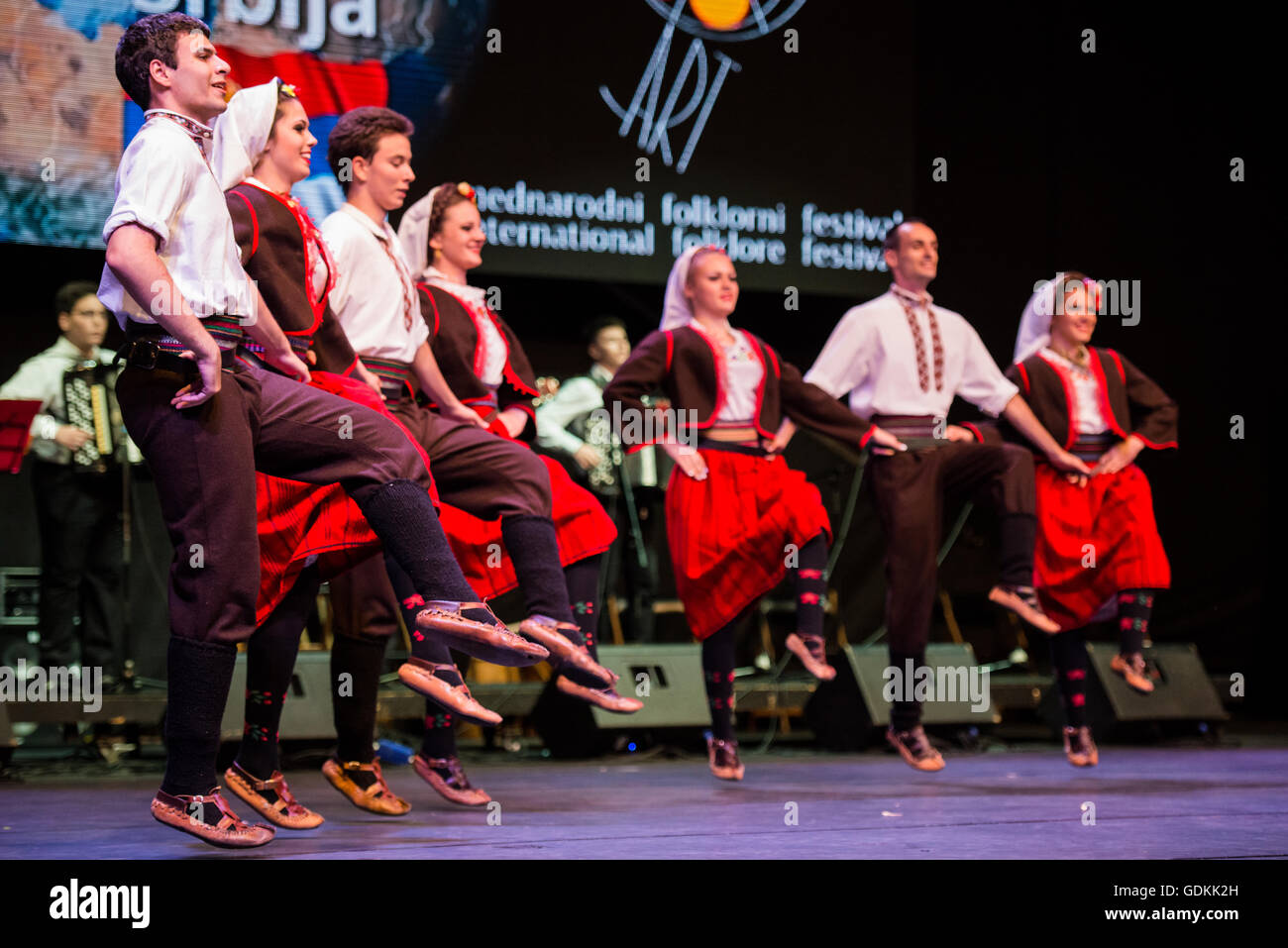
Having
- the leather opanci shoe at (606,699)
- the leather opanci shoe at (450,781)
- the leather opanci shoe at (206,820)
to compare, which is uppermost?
the leather opanci shoe at (606,699)

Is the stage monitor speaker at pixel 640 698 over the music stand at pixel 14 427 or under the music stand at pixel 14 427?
under

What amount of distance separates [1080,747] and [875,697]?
1.13 m

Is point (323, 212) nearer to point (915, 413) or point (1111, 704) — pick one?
point (915, 413)

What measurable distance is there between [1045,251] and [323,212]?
3.69 metres

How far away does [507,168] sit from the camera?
6.49m

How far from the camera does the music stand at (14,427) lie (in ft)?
13.2

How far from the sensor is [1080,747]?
5.42 meters

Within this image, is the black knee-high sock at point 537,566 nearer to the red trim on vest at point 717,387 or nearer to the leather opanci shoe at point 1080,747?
the red trim on vest at point 717,387

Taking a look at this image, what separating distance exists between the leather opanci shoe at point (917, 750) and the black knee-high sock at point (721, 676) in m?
0.61

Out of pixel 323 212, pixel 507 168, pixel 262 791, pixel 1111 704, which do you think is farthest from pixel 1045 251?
pixel 262 791

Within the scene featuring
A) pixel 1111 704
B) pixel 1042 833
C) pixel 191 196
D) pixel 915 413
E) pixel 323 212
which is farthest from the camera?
pixel 1111 704

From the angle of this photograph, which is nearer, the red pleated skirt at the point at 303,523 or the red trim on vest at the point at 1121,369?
the red pleated skirt at the point at 303,523

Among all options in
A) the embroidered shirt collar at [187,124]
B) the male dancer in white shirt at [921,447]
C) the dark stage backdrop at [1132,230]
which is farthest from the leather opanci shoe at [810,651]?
the dark stage backdrop at [1132,230]

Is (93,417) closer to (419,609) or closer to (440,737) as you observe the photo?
(440,737)
